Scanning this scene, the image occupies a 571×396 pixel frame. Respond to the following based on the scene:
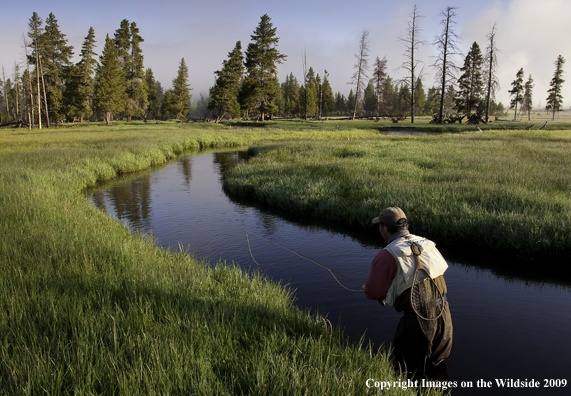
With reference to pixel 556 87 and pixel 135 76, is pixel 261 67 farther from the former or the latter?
pixel 556 87

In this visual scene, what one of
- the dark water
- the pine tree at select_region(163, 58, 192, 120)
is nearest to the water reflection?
the dark water

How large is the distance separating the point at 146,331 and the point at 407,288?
8.24 ft

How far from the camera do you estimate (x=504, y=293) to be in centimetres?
631

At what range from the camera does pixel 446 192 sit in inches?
409

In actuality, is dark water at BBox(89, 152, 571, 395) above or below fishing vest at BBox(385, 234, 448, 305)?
below

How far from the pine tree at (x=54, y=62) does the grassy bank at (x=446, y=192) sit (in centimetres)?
5337

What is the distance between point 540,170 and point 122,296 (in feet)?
46.2

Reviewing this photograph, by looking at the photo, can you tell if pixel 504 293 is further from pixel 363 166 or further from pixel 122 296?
pixel 363 166

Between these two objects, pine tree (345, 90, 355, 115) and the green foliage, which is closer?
the green foliage

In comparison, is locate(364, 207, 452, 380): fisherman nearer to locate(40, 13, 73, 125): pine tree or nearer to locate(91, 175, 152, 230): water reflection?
locate(91, 175, 152, 230): water reflection

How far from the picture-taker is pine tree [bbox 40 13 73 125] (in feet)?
181

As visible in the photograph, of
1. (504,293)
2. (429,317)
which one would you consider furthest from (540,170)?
(429,317)

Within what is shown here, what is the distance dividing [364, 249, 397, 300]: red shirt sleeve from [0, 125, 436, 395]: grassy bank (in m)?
0.60

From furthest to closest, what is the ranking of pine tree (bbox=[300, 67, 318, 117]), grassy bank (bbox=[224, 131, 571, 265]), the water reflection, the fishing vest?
pine tree (bbox=[300, 67, 318, 117]), the water reflection, grassy bank (bbox=[224, 131, 571, 265]), the fishing vest
